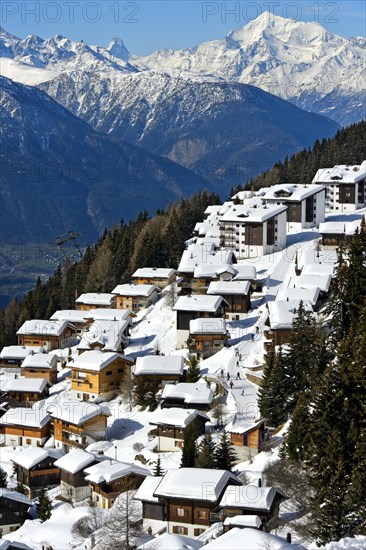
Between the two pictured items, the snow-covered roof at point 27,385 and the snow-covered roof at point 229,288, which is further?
the snow-covered roof at point 229,288

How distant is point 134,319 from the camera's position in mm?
80625

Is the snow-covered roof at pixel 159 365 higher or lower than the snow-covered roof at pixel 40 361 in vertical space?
higher

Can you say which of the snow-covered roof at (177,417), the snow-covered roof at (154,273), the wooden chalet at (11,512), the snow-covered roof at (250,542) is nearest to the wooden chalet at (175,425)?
the snow-covered roof at (177,417)

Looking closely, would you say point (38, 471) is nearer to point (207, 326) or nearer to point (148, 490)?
point (148, 490)

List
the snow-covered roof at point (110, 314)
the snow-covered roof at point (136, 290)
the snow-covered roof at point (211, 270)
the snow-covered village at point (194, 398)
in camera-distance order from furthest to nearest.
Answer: the snow-covered roof at point (136, 290) → the snow-covered roof at point (211, 270) → the snow-covered roof at point (110, 314) → the snow-covered village at point (194, 398)

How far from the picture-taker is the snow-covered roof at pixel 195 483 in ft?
134

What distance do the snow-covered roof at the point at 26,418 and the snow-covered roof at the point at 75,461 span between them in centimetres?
928

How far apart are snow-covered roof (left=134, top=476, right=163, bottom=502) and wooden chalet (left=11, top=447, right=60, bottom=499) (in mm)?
11898

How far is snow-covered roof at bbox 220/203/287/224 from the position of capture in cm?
8862

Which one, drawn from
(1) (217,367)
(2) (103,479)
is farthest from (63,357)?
(2) (103,479)

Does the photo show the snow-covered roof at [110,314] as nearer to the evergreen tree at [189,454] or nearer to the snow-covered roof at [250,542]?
the evergreen tree at [189,454]

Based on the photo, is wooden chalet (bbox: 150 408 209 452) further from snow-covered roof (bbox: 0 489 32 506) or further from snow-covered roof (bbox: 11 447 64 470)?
snow-covered roof (bbox: 0 489 32 506)

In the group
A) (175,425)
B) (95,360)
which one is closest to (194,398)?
(175,425)

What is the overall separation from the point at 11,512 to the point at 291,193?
55930mm
